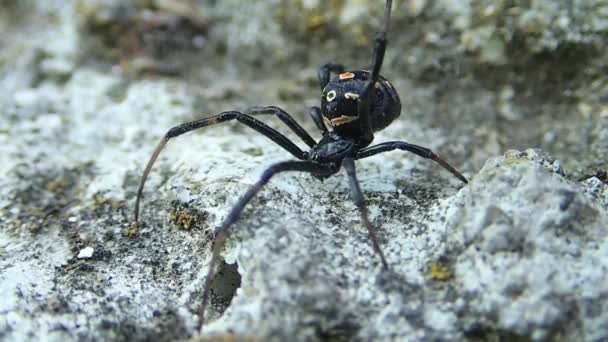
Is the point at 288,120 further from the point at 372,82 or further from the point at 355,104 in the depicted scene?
the point at 372,82

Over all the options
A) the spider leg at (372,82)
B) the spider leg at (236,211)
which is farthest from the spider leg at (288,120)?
the spider leg at (236,211)

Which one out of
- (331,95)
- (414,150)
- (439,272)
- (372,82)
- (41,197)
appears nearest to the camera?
(439,272)

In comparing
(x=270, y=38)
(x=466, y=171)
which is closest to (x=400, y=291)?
(x=466, y=171)

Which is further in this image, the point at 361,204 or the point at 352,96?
the point at 352,96

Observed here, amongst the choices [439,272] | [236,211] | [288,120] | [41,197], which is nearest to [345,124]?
[288,120]

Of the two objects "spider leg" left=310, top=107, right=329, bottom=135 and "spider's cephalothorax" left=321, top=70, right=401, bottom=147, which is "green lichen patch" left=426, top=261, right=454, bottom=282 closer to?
"spider's cephalothorax" left=321, top=70, right=401, bottom=147

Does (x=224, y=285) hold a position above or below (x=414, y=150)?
below

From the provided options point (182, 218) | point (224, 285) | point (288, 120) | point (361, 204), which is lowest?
point (224, 285)
